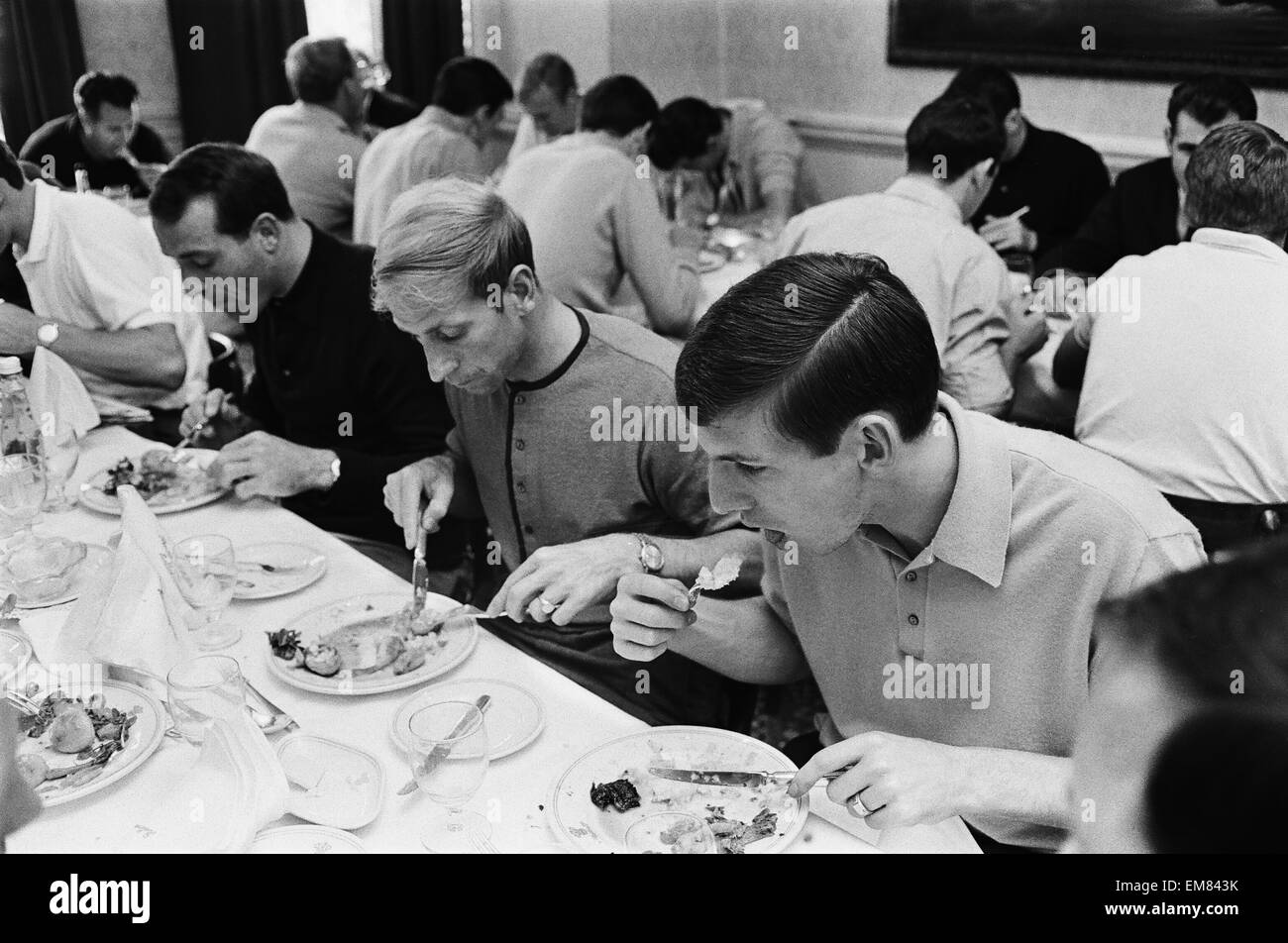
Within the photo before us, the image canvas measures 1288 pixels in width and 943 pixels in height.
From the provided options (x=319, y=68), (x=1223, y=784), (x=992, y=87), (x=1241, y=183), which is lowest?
(x=1223, y=784)

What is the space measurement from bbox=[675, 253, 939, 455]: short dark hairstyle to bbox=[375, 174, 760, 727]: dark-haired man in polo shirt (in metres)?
0.51

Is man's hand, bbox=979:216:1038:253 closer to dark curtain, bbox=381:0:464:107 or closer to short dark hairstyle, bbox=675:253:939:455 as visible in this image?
short dark hairstyle, bbox=675:253:939:455

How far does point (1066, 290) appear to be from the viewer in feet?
11.2

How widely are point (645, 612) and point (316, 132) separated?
155 inches

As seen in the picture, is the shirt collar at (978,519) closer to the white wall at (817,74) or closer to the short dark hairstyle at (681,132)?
the white wall at (817,74)

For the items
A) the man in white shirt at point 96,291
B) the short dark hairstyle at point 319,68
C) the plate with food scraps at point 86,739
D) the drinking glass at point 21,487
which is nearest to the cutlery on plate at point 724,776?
the plate with food scraps at point 86,739

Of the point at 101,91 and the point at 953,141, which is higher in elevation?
the point at 101,91

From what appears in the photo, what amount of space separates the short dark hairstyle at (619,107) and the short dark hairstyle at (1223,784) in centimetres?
375

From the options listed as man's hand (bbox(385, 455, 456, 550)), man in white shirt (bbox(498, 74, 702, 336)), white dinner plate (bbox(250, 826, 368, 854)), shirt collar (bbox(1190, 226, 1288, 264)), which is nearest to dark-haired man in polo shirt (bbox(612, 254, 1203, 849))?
white dinner plate (bbox(250, 826, 368, 854))

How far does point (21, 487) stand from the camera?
1905 millimetres

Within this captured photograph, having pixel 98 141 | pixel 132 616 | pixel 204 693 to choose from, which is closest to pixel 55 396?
pixel 132 616

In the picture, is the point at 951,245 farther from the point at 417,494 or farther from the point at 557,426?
the point at 417,494
